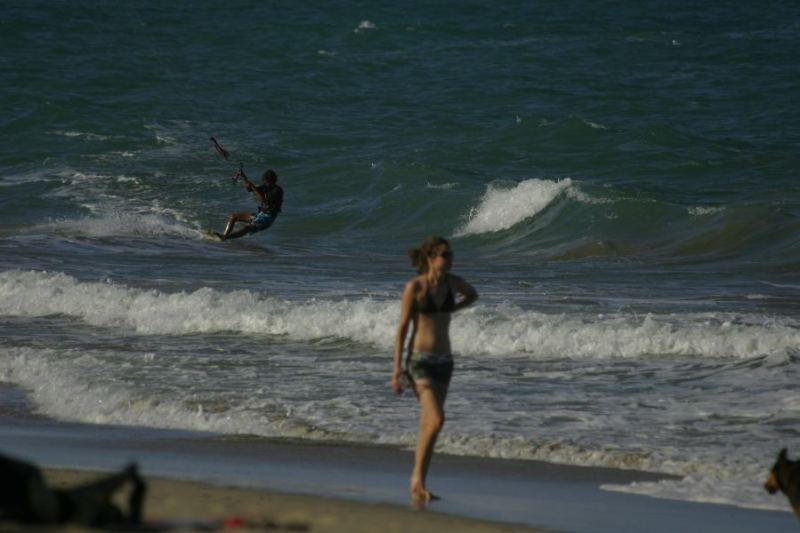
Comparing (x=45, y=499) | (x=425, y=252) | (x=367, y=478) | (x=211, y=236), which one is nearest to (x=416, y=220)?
(x=211, y=236)

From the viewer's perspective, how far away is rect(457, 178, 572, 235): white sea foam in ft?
89.2

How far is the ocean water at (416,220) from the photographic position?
11.4 meters

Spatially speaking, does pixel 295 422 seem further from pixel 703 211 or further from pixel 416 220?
pixel 416 220

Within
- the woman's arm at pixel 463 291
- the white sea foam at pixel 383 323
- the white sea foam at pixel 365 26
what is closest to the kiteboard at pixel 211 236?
the white sea foam at pixel 383 323

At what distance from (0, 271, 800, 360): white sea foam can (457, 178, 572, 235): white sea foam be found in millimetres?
10202

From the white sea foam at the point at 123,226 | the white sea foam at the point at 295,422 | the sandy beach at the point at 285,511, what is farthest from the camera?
the white sea foam at the point at 123,226

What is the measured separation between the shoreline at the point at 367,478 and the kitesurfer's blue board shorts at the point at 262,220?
8844mm

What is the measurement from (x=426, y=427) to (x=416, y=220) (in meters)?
20.5

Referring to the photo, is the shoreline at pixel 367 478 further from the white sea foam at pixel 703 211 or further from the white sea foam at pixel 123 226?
the white sea foam at pixel 703 211

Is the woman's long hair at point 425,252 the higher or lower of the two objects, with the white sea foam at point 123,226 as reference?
higher

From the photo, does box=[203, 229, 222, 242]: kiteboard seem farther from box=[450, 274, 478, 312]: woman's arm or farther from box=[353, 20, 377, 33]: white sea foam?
box=[353, 20, 377, 33]: white sea foam

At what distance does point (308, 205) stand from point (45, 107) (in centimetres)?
1224

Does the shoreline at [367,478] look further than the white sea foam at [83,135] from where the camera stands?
No

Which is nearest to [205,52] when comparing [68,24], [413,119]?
[68,24]
